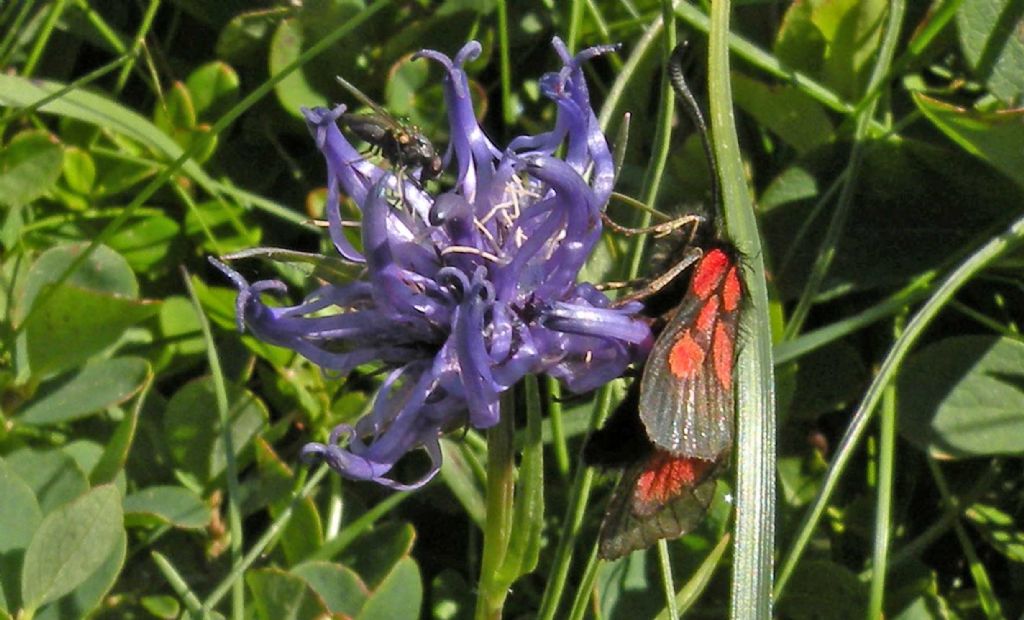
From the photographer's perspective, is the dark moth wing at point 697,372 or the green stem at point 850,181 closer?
the dark moth wing at point 697,372

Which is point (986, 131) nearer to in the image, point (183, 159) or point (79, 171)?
point (183, 159)

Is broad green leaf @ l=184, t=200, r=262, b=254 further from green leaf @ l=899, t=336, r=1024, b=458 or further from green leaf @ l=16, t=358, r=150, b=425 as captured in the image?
green leaf @ l=899, t=336, r=1024, b=458

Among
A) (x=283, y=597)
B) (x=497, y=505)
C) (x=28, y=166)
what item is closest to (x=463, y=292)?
(x=497, y=505)

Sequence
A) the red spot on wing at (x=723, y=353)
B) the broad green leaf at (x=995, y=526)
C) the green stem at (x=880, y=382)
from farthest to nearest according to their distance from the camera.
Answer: the broad green leaf at (x=995, y=526) < the green stem at (x=880, y=382) < the red spot on wing at (x=723, y=353)

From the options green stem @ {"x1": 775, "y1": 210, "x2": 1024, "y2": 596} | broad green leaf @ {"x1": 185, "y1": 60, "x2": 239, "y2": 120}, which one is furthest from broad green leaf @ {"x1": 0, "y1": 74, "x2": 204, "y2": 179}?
green stem @ {"x1": 775, "y1": 210, "x2": 1024, "y2": 596}

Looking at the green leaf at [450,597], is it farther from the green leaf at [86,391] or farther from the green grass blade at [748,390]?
the green grass blade at [748,390]

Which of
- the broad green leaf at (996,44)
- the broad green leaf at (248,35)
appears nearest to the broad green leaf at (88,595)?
the broad green leaf at (248,35)

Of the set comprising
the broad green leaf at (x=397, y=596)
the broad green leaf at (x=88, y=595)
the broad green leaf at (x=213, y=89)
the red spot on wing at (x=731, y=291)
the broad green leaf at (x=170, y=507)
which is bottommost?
the broad green leaf at (x=88, y=595)

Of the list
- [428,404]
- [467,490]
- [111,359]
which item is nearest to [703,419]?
[428,404]
